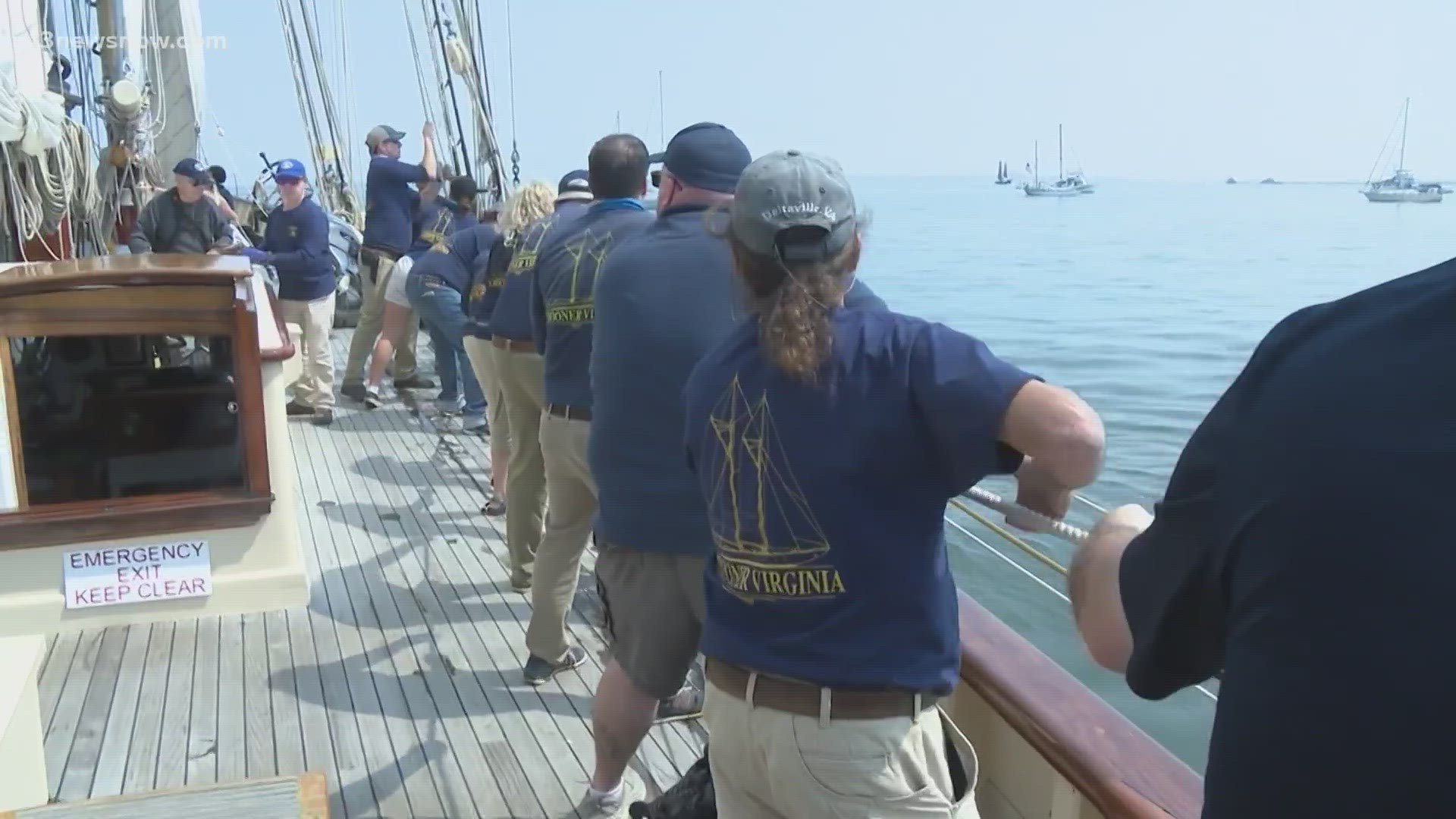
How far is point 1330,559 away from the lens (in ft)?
2.47

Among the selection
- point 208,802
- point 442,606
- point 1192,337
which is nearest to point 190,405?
point 442,606

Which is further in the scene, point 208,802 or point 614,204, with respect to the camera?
point 614,204

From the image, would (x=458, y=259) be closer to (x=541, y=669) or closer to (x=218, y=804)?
(x=541, y=669)

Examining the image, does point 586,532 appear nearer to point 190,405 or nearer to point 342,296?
point 190,405

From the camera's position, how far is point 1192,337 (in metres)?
23.2

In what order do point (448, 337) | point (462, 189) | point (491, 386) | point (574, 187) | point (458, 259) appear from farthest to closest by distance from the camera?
point (462, 189)
point (448, 337)
point (458, 259)
point (491, 386)
point (574, 187)

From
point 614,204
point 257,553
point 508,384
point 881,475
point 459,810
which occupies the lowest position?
point 459,810

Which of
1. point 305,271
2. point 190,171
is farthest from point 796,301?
point 190,171

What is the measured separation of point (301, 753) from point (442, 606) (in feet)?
3.35

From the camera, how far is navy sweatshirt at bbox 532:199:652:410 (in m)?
3.22

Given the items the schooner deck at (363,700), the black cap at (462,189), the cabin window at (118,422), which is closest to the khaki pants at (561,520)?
the schooner deck at (363,700)

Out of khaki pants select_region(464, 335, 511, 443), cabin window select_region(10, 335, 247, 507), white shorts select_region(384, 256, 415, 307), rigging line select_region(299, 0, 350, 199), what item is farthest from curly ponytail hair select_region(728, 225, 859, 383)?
rigging line select_region(299, 0, 350, 199)

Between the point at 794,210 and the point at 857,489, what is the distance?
0.36m

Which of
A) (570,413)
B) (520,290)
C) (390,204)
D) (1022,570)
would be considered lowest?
(1022,570)
